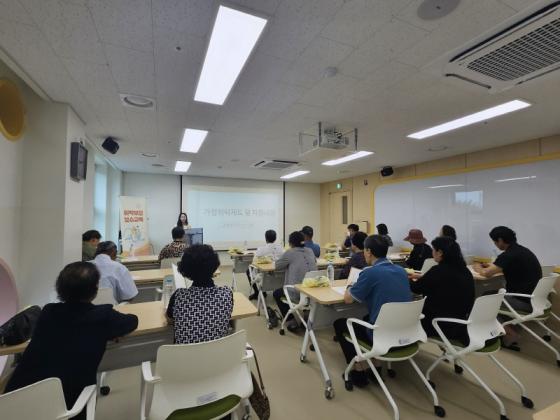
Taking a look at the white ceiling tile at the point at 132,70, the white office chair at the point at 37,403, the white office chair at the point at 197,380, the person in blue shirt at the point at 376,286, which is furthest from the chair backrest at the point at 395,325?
the white ceiling tile at the point at 132,70

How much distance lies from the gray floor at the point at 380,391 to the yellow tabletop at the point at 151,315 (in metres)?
0.81

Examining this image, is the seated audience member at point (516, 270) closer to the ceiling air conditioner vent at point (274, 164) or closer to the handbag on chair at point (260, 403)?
the handbag on chair at point (260, 403)

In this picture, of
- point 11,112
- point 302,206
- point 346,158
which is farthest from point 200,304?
point 302,206


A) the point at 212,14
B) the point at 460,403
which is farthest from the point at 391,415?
the point at 212,14

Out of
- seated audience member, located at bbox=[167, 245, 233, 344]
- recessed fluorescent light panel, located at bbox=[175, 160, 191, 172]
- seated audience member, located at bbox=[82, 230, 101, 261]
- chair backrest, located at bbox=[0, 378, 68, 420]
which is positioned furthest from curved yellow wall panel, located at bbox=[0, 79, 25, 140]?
recessed fluorescent light panel, located at bbox=[175, 160, 191, 172]

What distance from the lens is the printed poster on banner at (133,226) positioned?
605 cm

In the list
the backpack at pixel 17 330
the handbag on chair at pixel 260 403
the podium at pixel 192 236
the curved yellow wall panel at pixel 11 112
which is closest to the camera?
the backpack at pixel 17 330

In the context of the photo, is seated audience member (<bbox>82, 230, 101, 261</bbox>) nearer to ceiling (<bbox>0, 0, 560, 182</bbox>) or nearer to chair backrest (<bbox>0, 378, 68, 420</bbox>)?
ceiling (<bbox>0, 0, 560, 182</bbox>)

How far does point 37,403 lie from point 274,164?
5.42 meters

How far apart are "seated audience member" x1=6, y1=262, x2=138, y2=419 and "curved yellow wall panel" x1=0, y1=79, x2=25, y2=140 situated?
213 centimetres

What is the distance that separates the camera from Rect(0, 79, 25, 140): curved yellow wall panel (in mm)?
2465

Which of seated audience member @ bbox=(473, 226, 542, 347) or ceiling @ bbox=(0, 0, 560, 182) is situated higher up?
ceiling @ bbox=(0, 0, 560, 182)

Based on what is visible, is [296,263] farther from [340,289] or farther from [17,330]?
[17,330]

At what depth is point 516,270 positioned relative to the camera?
3084 millimetres
